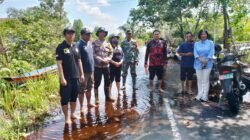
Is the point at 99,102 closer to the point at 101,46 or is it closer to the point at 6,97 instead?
the point at 101,46

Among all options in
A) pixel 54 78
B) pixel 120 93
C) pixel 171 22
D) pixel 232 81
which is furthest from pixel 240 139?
pixel 171 22

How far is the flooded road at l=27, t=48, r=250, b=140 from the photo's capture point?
5176mm

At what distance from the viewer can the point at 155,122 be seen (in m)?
5.91

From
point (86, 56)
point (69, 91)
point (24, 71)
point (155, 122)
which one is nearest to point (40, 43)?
point (24, 71)

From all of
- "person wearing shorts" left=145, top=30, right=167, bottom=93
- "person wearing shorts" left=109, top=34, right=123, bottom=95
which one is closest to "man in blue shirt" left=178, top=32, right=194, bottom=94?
"person wearing shorts" left=145, top=30, right=167, bottom=93

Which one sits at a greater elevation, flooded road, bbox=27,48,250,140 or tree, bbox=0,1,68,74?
tree, bbox=0,1,68,74

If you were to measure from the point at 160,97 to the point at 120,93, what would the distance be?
1205mm

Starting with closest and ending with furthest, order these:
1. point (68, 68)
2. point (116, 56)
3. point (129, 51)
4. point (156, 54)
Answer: point (68, 68) → point (116, 56) → point (156, 54) → point (129, 51)

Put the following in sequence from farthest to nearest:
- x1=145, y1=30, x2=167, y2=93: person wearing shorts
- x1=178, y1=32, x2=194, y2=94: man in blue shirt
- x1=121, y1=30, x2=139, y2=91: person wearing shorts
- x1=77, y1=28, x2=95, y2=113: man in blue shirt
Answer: x1=121, y1=30, x2=139, y2=91: person wearing shorts
x1=145, y1=30, x2=167, y2=93: person wearing shorts
x1=178, y1=32, x2=194, y2=94: man in blue shirt
x1=77, y1=28, x2=95, y2=113: man in blue shirt

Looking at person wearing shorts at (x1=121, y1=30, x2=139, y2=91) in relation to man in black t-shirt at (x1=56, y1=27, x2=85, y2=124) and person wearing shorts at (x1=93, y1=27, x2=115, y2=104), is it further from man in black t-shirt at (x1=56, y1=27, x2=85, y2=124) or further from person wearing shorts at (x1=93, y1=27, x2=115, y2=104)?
man in black t-shirt at (x1=56, y1=27, x2=85, y2=124)

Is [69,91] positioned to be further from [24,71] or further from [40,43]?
[40,43]

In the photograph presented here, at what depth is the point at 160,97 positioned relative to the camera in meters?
8.30

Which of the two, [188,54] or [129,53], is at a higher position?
[129,53]

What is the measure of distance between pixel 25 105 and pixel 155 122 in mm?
2890
